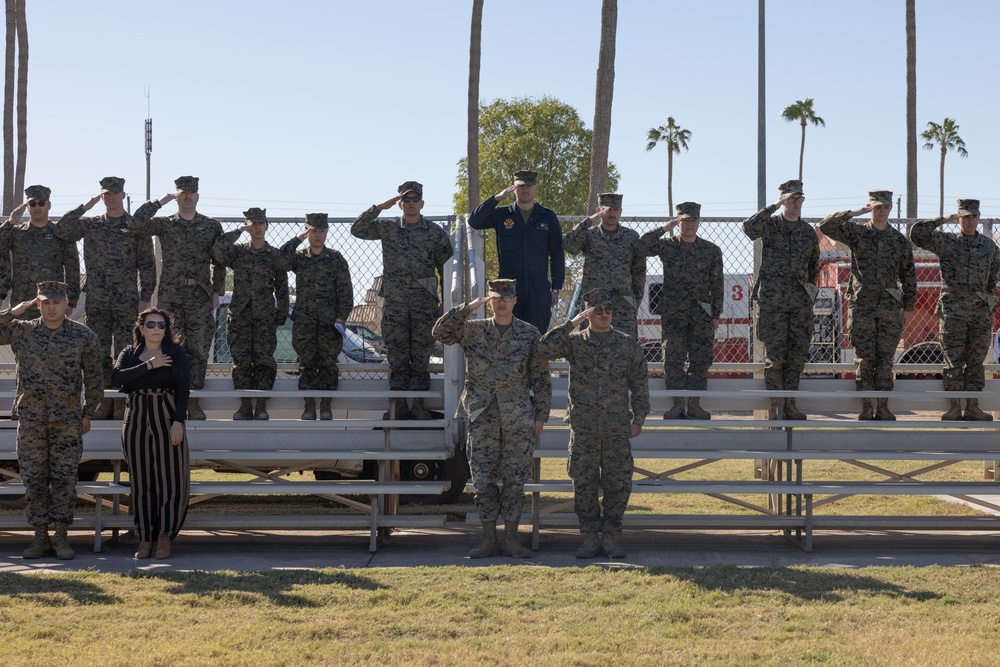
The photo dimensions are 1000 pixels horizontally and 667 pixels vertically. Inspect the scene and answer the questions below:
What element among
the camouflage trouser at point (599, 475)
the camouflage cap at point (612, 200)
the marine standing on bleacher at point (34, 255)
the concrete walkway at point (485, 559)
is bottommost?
the concrete walkway at point (485, 559)

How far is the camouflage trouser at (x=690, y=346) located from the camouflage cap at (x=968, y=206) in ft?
7.40

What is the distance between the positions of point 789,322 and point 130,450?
4.97 meters

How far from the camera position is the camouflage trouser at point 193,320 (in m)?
8.90

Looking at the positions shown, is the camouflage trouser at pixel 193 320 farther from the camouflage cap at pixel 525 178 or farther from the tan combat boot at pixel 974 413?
the tan combat boot at pixel 974 413

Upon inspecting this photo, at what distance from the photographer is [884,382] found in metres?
9.00

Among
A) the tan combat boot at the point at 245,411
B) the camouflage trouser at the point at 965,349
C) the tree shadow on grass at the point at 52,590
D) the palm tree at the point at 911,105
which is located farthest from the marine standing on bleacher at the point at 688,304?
the palm tree at the point at 911,105

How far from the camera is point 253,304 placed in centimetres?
888

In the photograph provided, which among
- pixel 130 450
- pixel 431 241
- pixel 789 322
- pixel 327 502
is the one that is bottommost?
pixel 327 502

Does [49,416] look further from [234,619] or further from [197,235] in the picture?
[234,619]

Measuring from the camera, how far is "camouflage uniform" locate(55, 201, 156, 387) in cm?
891

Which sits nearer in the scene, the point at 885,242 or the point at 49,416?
the point at 49,416

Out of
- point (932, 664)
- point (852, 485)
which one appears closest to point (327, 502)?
point (852, 485)

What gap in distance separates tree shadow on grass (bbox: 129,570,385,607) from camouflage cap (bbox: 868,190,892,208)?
4.87 meters

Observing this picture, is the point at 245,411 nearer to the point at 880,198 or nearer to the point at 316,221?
the point at 316,221
